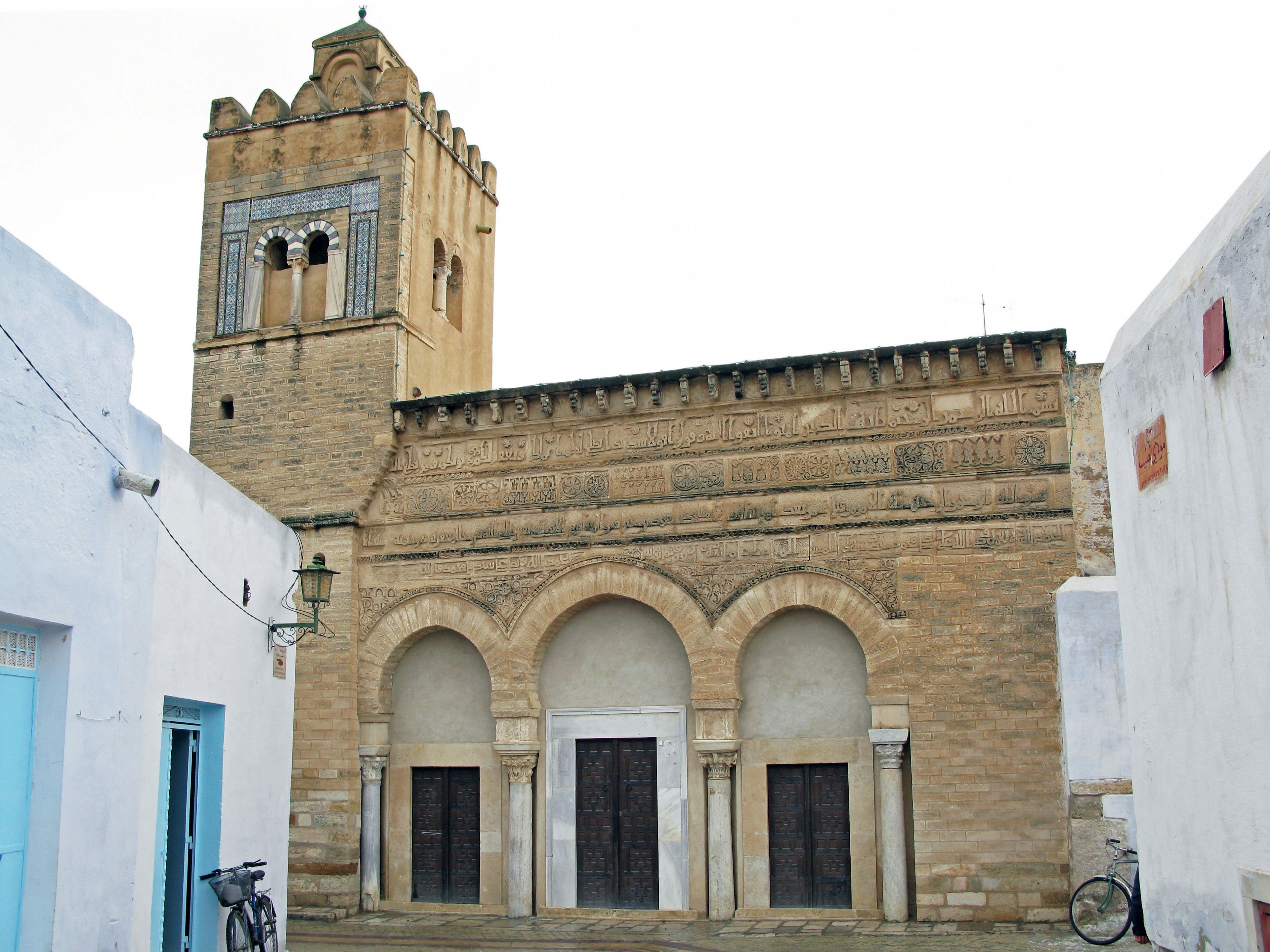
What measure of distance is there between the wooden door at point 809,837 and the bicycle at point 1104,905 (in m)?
2.46

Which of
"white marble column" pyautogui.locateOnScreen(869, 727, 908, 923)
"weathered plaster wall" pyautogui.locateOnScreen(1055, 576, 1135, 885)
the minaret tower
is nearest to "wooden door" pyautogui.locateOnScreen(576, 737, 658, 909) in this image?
"white marble column" pyautogui.locateOnScreen(869, 727, 908, 923)

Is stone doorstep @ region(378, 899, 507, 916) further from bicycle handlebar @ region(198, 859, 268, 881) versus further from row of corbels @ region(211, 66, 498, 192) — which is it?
row of corbels @ region(211, 66, 498, 192)

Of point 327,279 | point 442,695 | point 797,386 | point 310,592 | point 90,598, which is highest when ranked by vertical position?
point 327,279

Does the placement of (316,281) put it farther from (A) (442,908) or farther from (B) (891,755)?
(B) (891,755)

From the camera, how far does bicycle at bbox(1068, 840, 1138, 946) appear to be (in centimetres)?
973

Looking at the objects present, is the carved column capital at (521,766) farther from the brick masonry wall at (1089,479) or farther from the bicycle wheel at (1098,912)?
the brick masonry wall at (1089,479)

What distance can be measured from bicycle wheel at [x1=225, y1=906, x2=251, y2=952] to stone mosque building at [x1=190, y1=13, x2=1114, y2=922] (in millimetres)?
4631

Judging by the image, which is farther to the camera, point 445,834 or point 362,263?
point 362,263

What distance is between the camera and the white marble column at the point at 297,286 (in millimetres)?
15195

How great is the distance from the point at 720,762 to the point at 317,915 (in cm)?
457

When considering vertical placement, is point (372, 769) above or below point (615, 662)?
below

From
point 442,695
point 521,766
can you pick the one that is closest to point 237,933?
point 521,766

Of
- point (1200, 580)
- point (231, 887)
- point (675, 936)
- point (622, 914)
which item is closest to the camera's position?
point (1200, 580)

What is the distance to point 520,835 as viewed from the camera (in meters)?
12.8
